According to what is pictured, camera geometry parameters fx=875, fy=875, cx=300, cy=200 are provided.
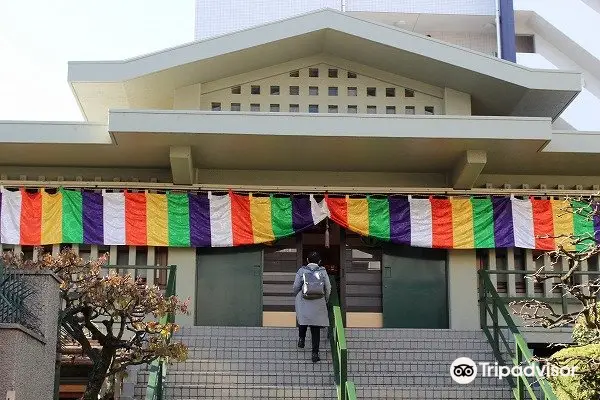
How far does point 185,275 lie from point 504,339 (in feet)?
18.3

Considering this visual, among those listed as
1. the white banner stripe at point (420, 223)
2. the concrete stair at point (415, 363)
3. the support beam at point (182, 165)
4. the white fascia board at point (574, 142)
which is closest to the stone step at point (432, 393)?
the concrete stair at point (415, 363)

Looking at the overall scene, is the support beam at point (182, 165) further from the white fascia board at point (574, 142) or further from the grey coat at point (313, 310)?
the white fascia board at point (574, 142)

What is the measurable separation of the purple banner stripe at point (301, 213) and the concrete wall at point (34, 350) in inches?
254

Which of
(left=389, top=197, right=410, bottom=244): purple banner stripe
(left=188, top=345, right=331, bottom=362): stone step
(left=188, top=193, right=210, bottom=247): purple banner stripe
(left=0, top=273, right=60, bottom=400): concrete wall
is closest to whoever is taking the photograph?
(left=0, top=273, right=60, bottom=400): concrete wall

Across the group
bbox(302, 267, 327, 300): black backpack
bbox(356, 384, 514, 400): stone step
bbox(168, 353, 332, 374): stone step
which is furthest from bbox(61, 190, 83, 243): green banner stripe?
bbox(356, 384, 514, 400): stone step

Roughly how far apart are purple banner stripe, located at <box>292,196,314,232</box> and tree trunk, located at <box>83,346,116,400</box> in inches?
231

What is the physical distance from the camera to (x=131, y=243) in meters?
15.1

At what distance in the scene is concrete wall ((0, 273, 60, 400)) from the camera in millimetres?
8281

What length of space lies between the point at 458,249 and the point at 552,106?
320 cm

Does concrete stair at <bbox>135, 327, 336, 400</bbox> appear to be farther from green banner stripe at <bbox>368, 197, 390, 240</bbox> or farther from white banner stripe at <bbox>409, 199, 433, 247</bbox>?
white banner stripe at <bbox>409, 199, 433, 247</bbox>

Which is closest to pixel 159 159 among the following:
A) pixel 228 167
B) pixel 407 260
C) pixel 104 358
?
pixel 228 167

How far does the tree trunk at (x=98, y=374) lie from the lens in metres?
9.71

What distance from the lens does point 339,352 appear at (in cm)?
1183

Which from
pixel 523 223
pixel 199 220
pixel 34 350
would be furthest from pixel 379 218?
pixel 34 350
